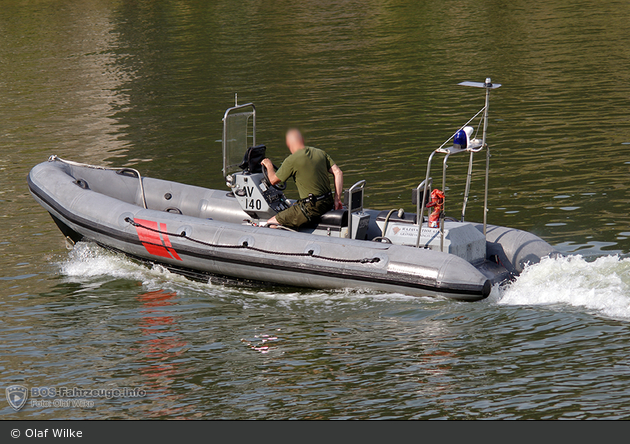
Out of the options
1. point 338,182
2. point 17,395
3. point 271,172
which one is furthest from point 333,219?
point 17,395

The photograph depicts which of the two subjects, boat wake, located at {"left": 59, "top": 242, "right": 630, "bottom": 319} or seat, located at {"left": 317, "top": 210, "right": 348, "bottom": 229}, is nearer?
boat wake, located at {"left": 59, "top": 242, "right": 630, "bottom": 319}

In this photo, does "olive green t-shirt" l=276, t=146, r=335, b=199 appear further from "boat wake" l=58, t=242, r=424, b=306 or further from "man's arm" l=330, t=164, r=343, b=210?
"boat wake" l=58, t=242, r=424, b=306

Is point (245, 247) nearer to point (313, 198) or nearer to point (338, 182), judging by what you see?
point (313, 198)

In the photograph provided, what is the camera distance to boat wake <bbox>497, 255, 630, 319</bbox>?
22.8 feet

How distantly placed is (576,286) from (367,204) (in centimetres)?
420

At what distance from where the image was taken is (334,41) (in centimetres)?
2472

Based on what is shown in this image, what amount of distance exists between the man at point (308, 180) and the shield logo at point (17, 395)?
3.37 meters

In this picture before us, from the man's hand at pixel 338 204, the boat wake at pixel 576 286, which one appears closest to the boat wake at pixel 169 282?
the boat wake at pixel 576 286

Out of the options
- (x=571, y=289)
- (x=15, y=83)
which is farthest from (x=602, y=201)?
(x=15, y=83)

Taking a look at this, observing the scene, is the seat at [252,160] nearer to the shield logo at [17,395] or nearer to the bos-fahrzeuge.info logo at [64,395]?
the bos-fahrzeuge.info logo at [64,395]

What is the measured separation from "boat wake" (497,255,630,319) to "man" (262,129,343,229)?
86.0 inches

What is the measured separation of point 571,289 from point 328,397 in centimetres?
271

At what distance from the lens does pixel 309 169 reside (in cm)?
830

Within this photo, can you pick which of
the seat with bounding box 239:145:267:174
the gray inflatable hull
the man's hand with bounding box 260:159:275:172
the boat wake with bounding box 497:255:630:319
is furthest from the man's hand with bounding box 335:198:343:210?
the boat wake with bounding box 497:255:630:319
